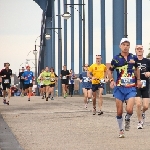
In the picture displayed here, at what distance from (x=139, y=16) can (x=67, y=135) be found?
28.4 meters

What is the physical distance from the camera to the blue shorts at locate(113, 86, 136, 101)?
12.9 meters

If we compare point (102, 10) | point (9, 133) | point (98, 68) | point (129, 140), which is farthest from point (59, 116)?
point (102, 10)

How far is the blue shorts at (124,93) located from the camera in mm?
12867

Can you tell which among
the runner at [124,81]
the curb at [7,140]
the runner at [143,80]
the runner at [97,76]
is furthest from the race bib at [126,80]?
the runner at [97,76]

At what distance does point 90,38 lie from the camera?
5141 cm

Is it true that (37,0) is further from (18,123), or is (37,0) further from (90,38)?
(18,123)

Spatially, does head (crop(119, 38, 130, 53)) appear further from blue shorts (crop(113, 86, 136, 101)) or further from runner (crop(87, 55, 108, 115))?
runner (crop(87, 55, 108, 115))

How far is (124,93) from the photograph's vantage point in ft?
42.2

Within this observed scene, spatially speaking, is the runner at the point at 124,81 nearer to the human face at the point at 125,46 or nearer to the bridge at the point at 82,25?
the human face at the point at 125,46

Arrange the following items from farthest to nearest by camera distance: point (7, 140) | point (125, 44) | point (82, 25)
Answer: point (82, 25) → point (125, 44) → point (7, 140)

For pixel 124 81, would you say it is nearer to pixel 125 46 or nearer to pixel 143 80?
pixel 125 46

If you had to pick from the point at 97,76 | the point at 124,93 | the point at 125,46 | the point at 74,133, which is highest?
the point at 125,46

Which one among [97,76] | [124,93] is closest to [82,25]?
[97,76]

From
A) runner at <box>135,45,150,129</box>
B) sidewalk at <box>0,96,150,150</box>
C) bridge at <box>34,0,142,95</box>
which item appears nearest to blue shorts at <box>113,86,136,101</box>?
sidewalk at <box>0,96,150,150</box>
